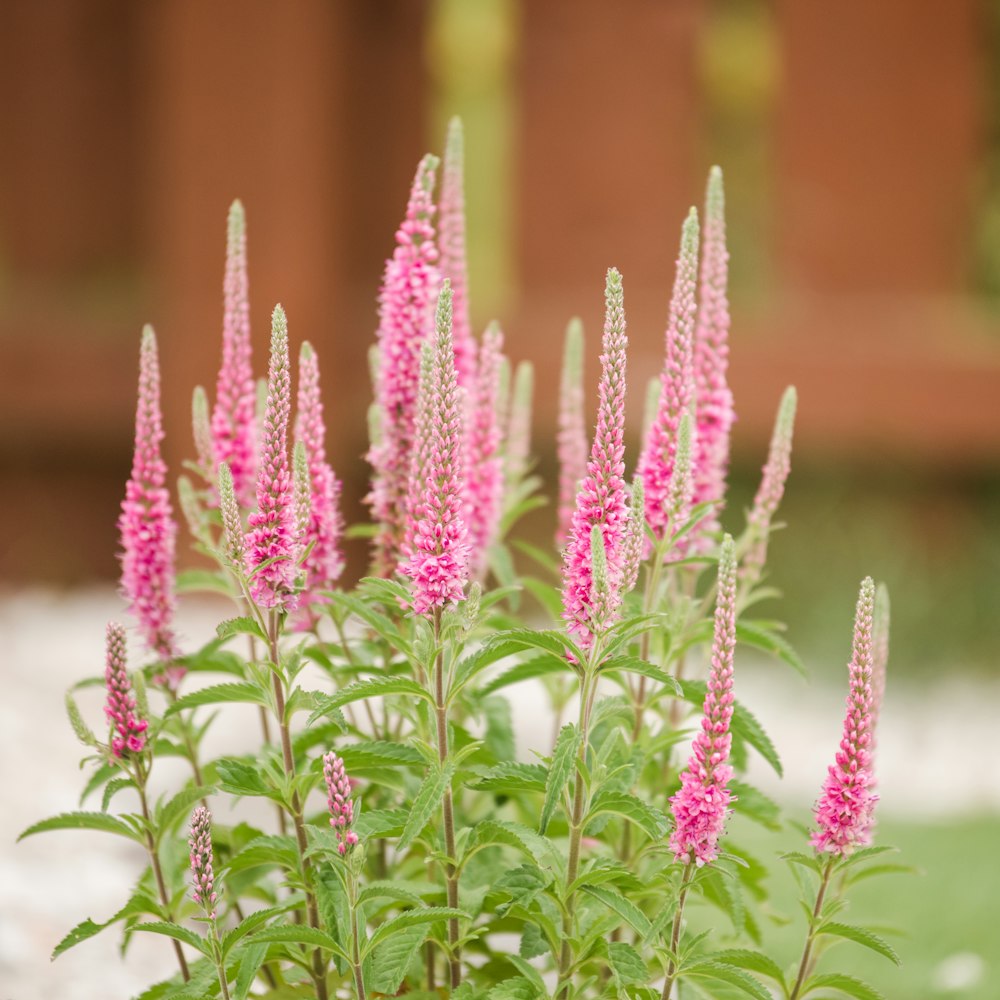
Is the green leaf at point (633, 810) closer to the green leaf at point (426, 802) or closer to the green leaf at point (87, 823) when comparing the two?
the green leaf at point (426, 802)

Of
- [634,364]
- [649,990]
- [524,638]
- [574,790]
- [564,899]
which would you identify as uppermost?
[634,364]

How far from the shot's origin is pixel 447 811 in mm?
1825

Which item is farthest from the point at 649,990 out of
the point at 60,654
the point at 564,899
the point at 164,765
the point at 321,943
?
the point at 60,654

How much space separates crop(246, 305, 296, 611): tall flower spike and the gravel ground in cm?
147

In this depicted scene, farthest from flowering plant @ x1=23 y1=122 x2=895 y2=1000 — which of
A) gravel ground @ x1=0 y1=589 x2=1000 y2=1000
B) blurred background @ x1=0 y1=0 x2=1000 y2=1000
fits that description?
blurred background @ x1=0 y1=0 x2=1000 y2=1000

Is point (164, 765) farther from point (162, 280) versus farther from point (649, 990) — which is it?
point (649, 990)

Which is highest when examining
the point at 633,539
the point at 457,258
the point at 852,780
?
the point at 457,258

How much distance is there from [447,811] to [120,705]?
0.46 metres

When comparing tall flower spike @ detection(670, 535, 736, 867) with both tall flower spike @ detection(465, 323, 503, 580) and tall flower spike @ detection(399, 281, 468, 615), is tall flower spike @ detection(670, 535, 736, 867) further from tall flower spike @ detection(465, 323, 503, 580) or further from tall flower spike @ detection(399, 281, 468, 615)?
tall flower spike @ detection(465, 323, 503, 580)

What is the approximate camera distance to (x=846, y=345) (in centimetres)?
672

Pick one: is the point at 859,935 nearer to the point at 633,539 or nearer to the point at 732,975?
the point at 732,975

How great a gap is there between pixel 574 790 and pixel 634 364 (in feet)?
16.4

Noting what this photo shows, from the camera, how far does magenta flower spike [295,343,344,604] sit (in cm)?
193

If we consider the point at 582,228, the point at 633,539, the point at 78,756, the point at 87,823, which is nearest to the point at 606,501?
the point at 633,539
